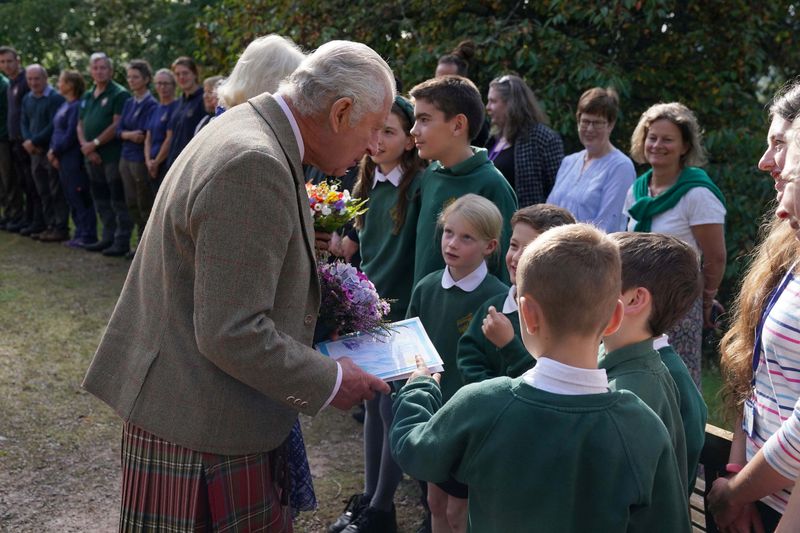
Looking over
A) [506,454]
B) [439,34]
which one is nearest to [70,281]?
[439,34]

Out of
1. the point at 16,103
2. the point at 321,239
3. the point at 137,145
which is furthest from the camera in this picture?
the point at 16,103

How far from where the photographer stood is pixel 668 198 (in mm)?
5035

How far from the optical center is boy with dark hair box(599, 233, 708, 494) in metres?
2.35

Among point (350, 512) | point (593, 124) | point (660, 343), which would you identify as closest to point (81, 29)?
point (593, 124)

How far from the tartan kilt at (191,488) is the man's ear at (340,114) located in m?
0.98

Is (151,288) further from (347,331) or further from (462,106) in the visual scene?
(462,106)

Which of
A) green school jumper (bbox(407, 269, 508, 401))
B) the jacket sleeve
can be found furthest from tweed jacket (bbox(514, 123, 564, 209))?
the jacket sleeve

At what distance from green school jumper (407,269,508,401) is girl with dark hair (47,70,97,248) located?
8081 millimetres

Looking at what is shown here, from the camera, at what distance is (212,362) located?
2309mm

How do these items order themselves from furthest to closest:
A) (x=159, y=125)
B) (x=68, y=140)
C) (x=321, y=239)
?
1. (x=68, y=140)
2. (x=159, y=125)
3. (x=321, y=239)

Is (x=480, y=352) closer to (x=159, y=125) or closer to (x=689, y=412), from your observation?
(x=689, y=412)

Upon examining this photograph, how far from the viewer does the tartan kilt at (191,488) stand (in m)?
2.44

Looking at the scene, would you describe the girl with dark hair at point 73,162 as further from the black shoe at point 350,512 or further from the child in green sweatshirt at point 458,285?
the child in green sweatshirt at point 458,285

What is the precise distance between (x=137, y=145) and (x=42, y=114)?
2.00 meters
